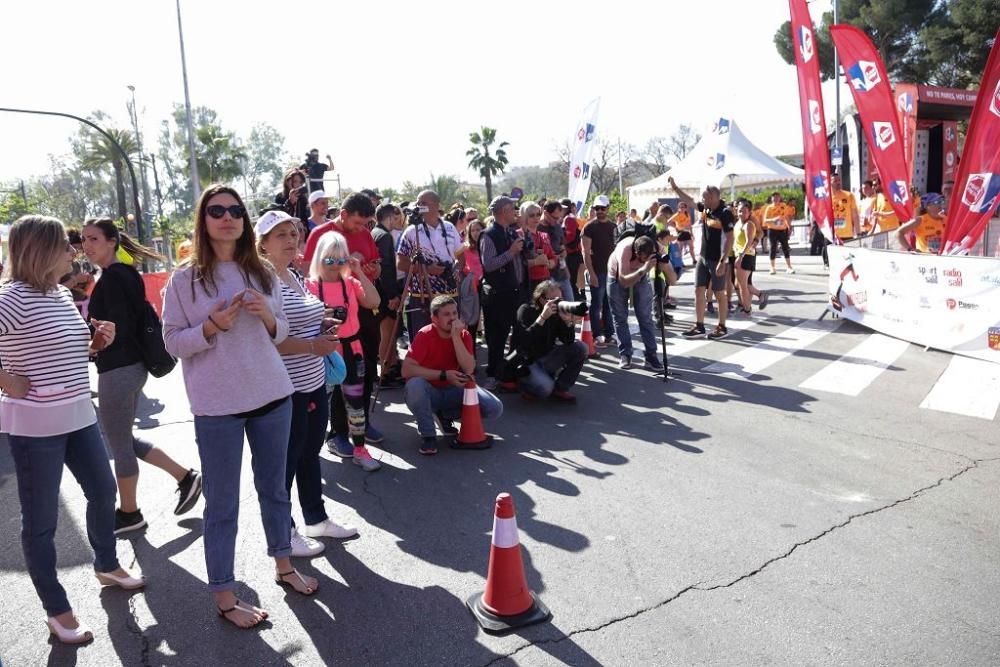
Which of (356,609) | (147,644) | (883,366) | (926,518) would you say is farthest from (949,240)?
(147,644)

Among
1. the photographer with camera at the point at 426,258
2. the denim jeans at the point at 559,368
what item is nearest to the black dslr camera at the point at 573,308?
the denim jeans at the point at 559,368

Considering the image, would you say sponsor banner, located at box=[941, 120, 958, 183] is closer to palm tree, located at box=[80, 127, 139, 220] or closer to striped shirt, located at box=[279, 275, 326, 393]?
striped shirt, located at box=[279, 275, 326, 393]

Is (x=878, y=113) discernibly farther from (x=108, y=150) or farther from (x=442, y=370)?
(x=108, y=150)

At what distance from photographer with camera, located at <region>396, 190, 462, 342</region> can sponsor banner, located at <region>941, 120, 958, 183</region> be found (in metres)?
21.5

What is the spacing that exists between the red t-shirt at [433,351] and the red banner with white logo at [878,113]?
9146 mm

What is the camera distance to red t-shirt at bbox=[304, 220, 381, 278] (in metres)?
6.16

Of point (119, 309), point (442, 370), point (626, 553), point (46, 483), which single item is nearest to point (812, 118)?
point (442, 370)

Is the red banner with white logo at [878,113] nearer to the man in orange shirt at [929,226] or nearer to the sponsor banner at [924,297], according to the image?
the man in orange shirt at [929,226]

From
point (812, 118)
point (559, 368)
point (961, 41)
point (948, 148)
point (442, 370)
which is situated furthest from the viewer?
point (961, 41)

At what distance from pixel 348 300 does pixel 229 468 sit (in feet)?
6.08

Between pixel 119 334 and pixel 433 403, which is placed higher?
pixel 119 334

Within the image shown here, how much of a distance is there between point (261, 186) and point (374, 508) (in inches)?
3667

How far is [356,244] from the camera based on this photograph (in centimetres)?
631

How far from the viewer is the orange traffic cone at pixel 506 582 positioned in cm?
321
